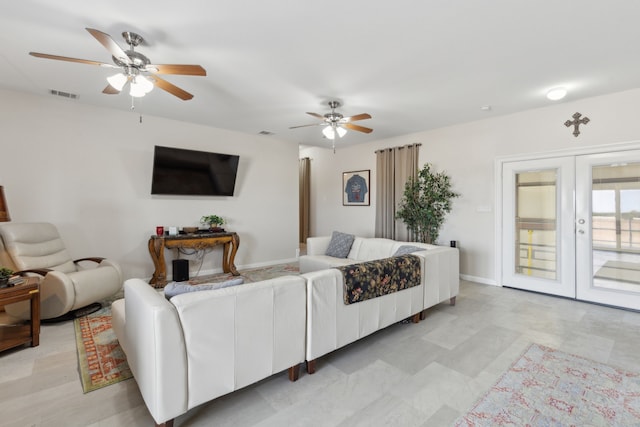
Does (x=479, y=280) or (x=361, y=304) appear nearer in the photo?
(x=361, y=304)

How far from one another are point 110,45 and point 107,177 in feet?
9.22

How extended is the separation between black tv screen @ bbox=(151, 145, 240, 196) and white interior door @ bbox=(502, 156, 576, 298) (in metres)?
4.41

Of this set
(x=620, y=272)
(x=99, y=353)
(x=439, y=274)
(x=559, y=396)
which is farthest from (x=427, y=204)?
(x=99, y=353)

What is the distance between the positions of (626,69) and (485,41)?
171cm

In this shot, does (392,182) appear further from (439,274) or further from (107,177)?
(107,177)

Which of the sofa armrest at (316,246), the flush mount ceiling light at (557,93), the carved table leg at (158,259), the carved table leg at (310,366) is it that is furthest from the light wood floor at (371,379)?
the flush mount ceiling light at (557,93)

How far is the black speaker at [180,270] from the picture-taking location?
4609 mm

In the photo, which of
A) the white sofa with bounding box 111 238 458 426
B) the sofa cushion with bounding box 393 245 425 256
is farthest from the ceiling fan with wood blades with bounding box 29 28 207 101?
the sofa cushion with bounding box 393 245 425 256

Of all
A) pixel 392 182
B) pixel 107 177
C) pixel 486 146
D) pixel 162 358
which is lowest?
pixel 162 358

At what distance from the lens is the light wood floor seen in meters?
1.74

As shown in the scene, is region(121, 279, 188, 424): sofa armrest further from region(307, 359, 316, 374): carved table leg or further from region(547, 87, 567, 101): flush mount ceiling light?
region(547, 87, 567, 101): flush mount ceiling light

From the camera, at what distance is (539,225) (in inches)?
165

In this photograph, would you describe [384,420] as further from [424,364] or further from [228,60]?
[228,60]

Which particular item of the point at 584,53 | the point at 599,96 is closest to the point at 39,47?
the point at 584,53
